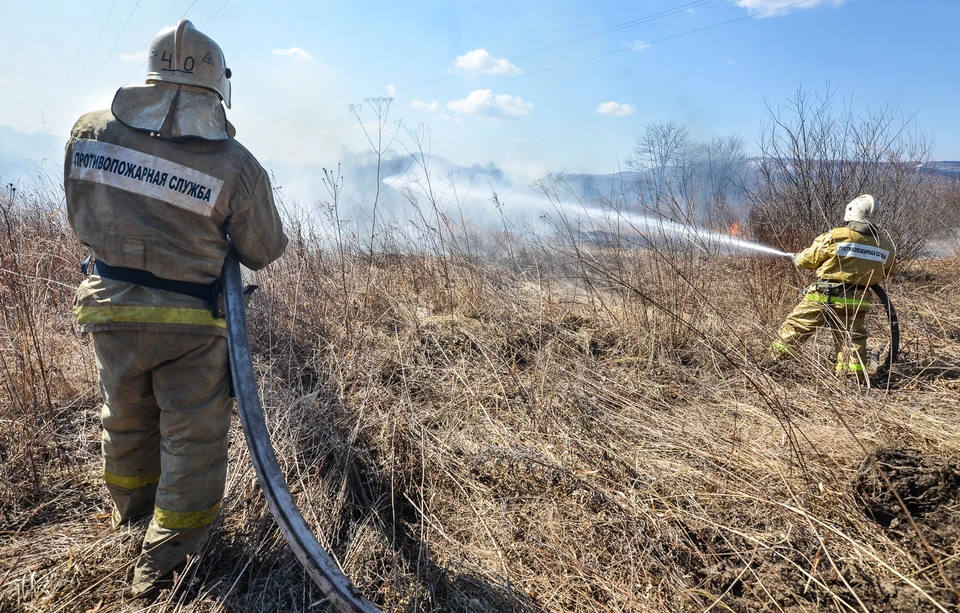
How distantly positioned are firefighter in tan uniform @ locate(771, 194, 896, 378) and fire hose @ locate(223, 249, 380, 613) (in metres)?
3.67

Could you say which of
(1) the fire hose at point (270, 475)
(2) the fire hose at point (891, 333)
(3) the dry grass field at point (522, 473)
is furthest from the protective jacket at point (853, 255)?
(1) the fire hose at point (270, 475)

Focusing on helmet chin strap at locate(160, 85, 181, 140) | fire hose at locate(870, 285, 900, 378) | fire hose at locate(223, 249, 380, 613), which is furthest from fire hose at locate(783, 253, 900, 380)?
helmet chin strap at locate(160, 85, 181, 140)

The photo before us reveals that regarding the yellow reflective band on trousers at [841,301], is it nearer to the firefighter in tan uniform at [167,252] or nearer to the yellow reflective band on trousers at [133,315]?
the firefighter in tan uniform at [167,252]

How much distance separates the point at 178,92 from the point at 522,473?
86.0 inches

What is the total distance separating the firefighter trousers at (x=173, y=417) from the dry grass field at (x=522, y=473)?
16 cm

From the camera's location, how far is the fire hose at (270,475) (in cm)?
151

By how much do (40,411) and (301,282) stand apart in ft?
6.12

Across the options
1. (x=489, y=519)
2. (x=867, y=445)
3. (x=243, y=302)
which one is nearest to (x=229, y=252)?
(x=243, y=302)

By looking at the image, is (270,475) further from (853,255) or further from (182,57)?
(853,255)

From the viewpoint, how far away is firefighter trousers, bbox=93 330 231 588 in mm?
1900

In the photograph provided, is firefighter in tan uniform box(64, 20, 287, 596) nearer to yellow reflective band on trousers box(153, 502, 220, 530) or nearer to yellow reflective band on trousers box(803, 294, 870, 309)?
Result: yellow reflective band on trousers box(153, 502, 220, 530)

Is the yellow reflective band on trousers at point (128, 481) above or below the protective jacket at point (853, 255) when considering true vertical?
below

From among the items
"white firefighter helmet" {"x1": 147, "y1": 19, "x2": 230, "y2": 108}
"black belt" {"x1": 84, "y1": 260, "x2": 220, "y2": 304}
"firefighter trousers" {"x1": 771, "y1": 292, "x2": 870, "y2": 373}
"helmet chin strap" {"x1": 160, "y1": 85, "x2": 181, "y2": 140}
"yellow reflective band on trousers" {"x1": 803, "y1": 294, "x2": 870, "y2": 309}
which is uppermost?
"white firefighter helmet" {"x1": 147, "y1": 19, "x2": 230, "y2": 108}

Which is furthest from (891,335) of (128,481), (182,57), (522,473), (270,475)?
(128,481)
